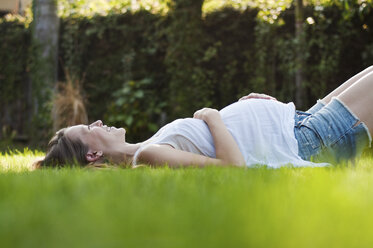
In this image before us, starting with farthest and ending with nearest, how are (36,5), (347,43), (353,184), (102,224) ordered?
(36,5), (347,43), (353,184), (102,224)

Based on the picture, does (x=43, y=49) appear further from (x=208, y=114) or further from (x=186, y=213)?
(x=186, y=213)

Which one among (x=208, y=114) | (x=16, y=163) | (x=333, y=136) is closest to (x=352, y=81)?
(x=333, y=136)

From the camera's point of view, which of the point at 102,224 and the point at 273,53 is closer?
the point at 102,224

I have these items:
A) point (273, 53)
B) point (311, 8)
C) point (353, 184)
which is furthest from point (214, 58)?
point (353, 184)

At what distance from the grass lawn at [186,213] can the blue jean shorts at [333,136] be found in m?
1.18

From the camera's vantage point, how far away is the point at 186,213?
1289 mm

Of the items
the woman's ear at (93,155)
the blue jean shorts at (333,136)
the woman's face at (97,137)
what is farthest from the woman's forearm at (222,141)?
the woman's ear at (93,155)

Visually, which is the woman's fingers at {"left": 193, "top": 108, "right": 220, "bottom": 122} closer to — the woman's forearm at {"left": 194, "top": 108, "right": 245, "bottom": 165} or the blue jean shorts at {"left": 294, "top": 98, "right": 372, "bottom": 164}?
the woman's forearm at {"left": 194, "top": 108, "right": 245, "bottom": 165}

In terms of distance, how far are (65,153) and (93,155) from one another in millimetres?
190

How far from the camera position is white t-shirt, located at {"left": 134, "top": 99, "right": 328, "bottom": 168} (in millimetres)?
3047

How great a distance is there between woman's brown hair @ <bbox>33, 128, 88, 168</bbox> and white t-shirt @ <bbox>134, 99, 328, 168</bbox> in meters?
0.41

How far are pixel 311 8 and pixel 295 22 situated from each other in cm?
29

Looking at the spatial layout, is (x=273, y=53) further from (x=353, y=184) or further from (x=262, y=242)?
(x=262, y=242)

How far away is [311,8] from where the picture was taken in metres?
6.99
